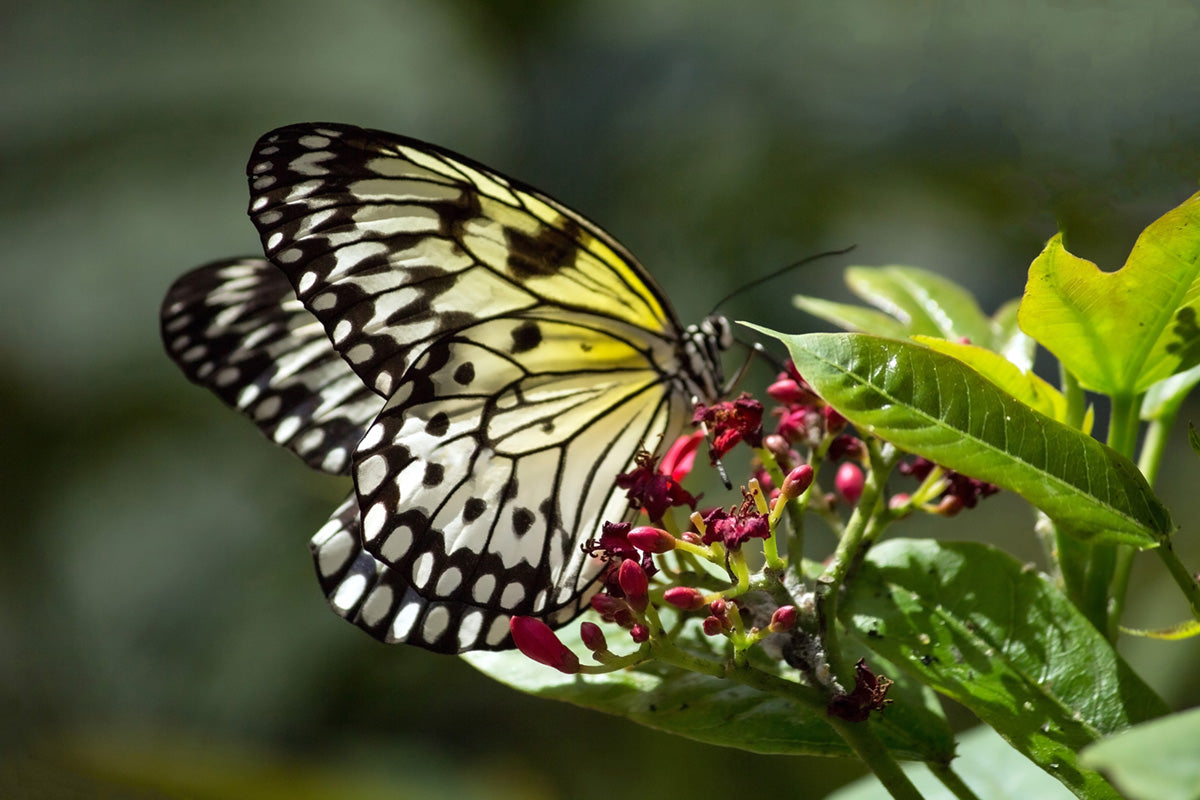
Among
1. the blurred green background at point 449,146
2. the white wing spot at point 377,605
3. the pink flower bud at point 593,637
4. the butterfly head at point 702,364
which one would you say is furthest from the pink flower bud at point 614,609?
the blurred green background at point 449,146

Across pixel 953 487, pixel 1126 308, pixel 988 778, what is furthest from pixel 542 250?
pixel 988 778

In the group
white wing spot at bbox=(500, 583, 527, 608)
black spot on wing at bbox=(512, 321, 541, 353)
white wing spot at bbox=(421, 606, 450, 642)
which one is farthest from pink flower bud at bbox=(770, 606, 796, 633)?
black spot on wing at bbox=(512, 321, 541, 353)

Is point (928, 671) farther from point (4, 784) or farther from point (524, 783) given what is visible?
point (4, 784)

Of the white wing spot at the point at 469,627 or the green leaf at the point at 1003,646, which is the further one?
the white wing spot at the point at 469,627

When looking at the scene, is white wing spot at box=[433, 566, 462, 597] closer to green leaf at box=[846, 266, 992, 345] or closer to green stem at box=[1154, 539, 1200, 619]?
green leaf at box=[846, 266, 992, 345]

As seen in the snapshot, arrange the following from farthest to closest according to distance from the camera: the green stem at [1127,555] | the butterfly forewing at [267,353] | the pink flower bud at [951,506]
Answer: the butterfly forewing at [267,353] < the pink flower bud at [951,506] < the green stem at [1127,555]

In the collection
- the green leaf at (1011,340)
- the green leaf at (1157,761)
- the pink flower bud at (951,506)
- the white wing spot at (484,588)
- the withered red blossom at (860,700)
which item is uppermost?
the green leaf at (1011,340)

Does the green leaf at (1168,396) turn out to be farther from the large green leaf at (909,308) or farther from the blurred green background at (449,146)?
the blurred green background at (449,146)
